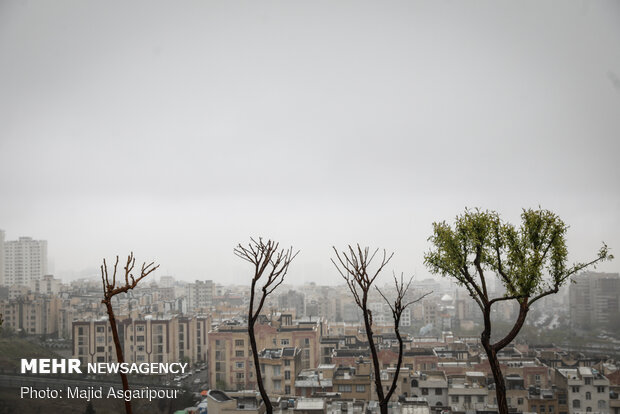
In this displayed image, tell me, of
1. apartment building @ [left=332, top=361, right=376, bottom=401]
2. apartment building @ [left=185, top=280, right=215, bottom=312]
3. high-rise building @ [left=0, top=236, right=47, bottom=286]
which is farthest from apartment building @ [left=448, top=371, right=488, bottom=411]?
high-rise building @ [left=0, top=236, right=47, bottom=286]

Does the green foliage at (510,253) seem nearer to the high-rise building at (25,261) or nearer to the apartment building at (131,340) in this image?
the apartment building at (131,340)

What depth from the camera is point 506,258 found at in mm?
3322

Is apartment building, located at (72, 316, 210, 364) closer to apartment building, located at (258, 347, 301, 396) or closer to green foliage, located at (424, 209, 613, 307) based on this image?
apartment building, located at (258, 347, 301, 396)

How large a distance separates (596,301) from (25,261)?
29906 millimetres

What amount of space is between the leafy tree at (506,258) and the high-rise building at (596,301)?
1723cm

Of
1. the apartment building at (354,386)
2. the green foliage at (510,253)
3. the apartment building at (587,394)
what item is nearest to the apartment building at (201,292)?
the apartment building at (354,386)

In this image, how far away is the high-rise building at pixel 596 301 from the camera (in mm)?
19016

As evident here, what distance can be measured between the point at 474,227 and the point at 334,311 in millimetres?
26632

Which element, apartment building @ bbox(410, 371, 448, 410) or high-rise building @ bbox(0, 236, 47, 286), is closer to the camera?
apartment building @ bbox(410, 371, 448, 410)

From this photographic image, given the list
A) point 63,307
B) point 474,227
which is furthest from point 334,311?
point 474,227

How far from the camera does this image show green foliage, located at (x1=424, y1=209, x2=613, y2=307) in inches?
124

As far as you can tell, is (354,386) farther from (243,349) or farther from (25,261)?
(25,261)

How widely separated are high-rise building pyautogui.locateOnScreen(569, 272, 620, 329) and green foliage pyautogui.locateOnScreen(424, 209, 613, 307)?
678 inches

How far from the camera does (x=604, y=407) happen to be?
28.7 ft
